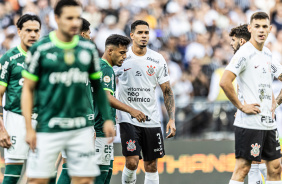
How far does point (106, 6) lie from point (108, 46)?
30.3 ft

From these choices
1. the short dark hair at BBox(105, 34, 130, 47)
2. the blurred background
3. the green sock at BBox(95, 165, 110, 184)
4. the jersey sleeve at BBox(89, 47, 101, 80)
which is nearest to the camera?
the jersey sleeve at BBox(89, 47, 101, 80)

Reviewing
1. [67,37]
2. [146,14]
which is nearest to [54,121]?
[67,37]

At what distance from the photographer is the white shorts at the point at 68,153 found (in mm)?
5406

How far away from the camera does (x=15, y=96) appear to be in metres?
7.11

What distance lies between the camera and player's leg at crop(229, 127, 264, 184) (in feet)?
24.0

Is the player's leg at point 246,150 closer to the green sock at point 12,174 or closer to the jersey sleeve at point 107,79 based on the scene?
the jersey sleeve at point 107,79

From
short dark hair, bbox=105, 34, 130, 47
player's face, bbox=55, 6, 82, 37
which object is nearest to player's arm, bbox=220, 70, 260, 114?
short dark hair, bbox=105, 34, 130, 47

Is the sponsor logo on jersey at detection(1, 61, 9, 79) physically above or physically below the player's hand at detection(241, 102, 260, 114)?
above

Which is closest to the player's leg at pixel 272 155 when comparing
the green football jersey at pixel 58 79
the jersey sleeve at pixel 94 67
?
the jersey sleeve at pixel 94 67

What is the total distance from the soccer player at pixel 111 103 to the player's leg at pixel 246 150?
152 cm

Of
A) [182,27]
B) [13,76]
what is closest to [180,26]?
[182,27]

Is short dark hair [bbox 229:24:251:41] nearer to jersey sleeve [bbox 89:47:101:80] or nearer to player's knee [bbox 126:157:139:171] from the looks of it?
player's knee [bbox 126:157:139:171]

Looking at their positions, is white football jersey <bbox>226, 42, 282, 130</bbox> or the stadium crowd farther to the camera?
the stadium crowd

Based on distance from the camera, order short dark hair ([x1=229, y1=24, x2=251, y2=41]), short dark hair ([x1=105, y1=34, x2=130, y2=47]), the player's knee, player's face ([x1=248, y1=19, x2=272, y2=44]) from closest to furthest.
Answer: player's face ([x1=248, y1=19, x2=272, y2=44]), short dark hair ([x1=105, y1=34, x2=130, y2=47]), the player's knee, short dark hair ([x1=229, y1=24, x2=251, y2=41])
